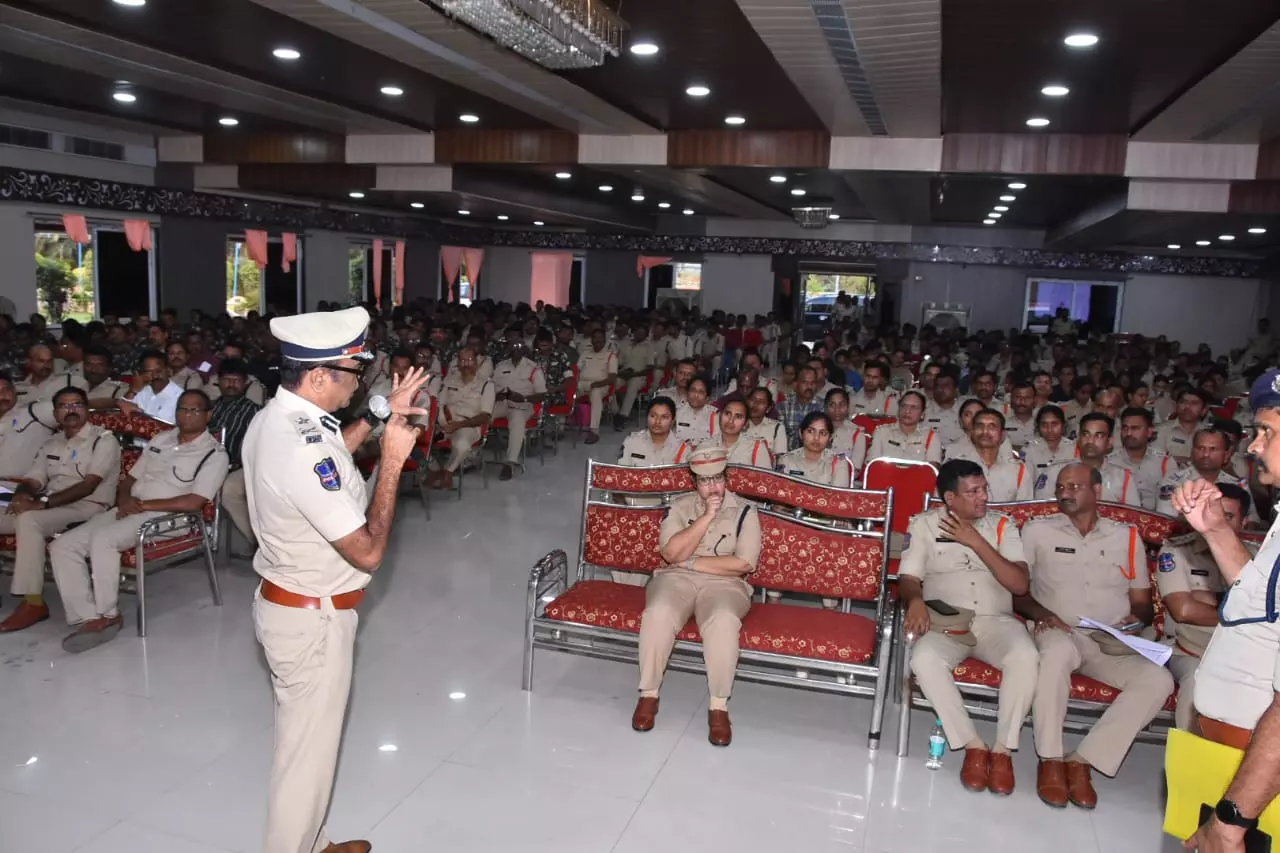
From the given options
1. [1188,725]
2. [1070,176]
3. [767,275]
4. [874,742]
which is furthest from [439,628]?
[767,275]

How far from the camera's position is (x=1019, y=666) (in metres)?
3.38

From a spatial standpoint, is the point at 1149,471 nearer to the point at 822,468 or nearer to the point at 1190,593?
the point at 822,468

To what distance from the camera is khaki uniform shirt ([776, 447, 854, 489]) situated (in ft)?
17.0

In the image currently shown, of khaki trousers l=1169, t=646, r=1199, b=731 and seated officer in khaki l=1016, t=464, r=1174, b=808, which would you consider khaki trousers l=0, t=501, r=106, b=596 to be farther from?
khaki trousers l=1169, t=646, r=1199, b=731

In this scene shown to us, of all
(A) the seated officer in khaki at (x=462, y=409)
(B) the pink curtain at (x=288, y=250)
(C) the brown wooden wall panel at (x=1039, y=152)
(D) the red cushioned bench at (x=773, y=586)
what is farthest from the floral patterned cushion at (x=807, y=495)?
(B) the pink curtain at (x=288, y=250)

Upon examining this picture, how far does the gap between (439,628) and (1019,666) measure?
265cm

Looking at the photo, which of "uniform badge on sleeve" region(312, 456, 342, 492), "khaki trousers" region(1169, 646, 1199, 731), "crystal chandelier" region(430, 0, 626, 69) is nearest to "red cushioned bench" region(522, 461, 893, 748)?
"khaki trousers" region(1169, 646, 1199, 731)

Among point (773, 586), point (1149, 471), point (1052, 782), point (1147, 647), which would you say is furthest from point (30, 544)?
point (1149, 471)

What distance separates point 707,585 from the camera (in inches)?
154

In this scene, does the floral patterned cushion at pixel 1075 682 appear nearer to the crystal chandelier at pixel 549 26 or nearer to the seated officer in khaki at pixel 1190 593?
the seated officer in khaki at pixel 1190 593

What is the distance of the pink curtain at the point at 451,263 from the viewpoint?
21.1 meters

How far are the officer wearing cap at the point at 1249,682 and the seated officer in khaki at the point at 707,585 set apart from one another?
1.88 m

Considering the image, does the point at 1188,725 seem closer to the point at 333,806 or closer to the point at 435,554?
the point at 333,806

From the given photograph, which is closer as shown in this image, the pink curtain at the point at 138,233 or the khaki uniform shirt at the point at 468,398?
the khaki uniform shirt at the point at 468,398
